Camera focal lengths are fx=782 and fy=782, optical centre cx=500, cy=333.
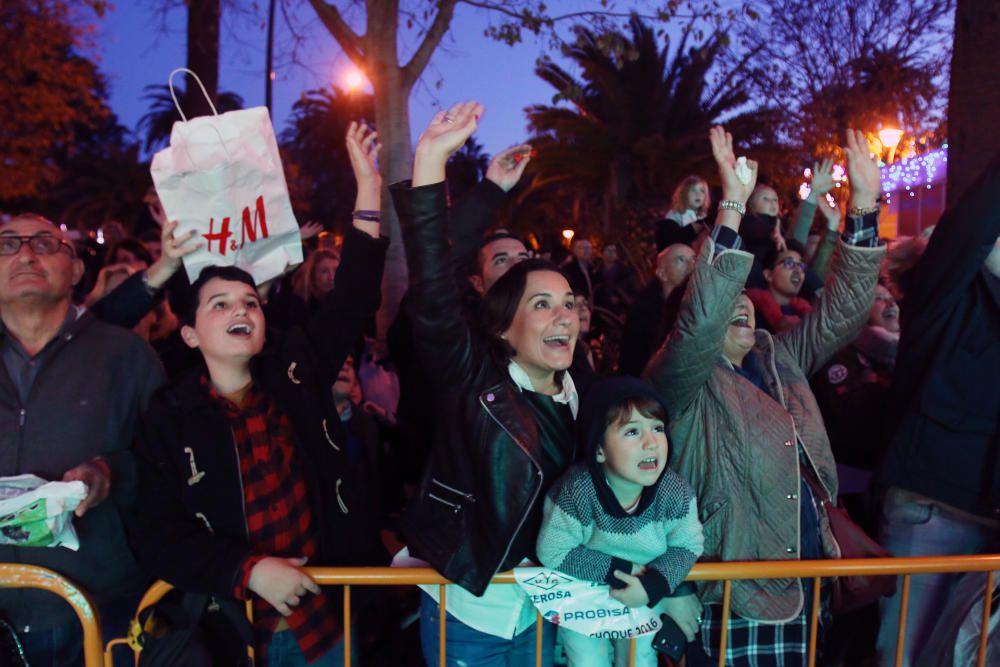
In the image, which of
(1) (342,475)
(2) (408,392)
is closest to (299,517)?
(1) (342,475)

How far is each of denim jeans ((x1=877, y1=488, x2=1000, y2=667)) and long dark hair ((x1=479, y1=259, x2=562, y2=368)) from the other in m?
1.78

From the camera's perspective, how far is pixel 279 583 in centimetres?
235

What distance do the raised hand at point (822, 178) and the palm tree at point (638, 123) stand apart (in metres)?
14.6

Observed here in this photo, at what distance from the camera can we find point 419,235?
245 centimetres

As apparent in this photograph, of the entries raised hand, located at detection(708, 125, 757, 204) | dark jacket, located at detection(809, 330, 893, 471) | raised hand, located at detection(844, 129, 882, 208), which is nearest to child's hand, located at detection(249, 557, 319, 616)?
raised hand, located at detection(708, 125, 757, 204)

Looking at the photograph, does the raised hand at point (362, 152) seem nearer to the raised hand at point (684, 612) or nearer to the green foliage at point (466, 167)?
the raised hand at point (684, 612)

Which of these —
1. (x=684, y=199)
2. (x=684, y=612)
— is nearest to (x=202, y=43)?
(x=684, y=199)

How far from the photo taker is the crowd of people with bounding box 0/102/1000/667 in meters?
2.46

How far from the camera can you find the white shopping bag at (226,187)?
3016 millimetres

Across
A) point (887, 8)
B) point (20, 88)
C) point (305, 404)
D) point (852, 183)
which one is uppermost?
point (887, 8)

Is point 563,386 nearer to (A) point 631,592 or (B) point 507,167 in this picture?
(A) point 631,592

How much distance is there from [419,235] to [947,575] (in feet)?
8.15

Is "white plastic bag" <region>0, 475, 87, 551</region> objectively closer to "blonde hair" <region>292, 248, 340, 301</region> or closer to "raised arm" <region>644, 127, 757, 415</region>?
"raised arm" <region>644, 127, 757, 415</region>

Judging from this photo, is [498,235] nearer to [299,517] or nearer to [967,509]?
[299,517]
